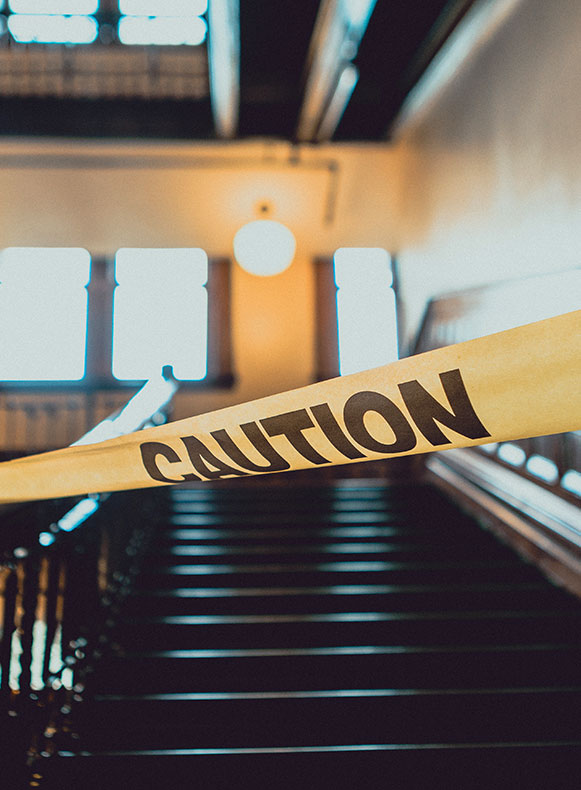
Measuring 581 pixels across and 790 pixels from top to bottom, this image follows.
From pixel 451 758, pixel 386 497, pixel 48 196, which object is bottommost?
pixel 451 758

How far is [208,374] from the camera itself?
269 inches

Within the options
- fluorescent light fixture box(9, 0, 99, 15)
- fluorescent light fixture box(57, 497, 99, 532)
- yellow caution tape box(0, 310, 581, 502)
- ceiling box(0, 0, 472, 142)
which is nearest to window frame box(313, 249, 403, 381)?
ceiling box(0, 0, 472, 142)

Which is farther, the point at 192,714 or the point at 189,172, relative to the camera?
the point at 189,172

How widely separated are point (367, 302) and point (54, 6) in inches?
169

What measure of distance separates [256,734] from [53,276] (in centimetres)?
601

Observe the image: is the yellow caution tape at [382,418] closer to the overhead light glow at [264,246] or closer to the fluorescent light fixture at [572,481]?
the fluorescent light fixture at [572,481]

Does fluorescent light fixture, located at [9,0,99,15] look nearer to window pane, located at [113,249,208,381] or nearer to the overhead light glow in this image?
window pane, located at [113,249,208,381]

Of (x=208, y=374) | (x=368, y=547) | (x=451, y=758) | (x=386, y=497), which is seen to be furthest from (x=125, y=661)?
(x=208, y=374)

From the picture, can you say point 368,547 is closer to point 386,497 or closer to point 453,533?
point 453,533

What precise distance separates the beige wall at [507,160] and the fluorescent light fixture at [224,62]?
1.70m

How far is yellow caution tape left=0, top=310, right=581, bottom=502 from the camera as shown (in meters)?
0.80

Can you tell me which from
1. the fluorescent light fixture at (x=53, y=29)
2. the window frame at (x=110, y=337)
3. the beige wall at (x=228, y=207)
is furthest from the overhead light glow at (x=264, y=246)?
the fluorescent light fixture at (x=53, y=29)

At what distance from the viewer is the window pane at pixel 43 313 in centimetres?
683

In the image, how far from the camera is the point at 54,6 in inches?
251
